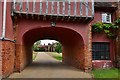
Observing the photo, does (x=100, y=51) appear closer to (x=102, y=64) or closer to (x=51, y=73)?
(x=102, y=64)

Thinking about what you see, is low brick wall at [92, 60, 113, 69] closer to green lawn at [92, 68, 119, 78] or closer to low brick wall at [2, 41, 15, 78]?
green lawn at [92, 68, 119, 78]

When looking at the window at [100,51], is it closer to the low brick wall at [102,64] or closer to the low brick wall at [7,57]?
the low brick wall at [102,64]

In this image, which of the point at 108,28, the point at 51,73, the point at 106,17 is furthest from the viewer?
the point at 106,17

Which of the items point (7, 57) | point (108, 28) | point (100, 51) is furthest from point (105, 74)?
point (7, 57)

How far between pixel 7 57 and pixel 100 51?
26.4 ft

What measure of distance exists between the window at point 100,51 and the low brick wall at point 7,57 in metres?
6.60

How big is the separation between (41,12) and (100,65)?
6508mm

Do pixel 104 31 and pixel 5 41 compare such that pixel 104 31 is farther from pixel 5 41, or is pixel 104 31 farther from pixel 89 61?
pixel 5 41

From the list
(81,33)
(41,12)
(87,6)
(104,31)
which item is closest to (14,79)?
(41,12)

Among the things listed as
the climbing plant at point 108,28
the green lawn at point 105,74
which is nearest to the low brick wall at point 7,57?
the green lawn at point 105,74

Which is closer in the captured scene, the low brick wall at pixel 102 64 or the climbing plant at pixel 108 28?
the climbing plant at pixel 108 28

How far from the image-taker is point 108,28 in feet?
57.1

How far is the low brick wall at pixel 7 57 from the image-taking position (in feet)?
38.5

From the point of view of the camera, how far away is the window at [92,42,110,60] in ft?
58.0
